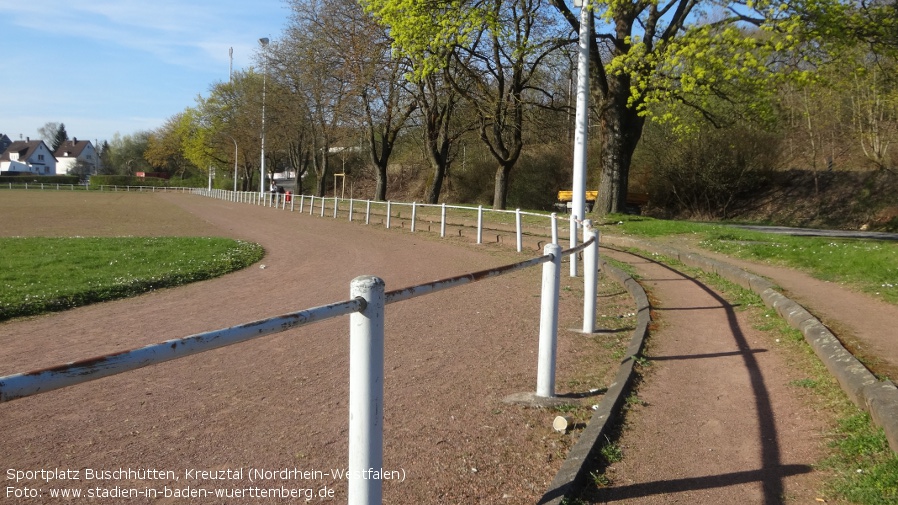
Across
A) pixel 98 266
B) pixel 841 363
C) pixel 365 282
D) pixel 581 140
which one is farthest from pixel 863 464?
pixel 98 266

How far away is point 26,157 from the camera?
129250 millimetres

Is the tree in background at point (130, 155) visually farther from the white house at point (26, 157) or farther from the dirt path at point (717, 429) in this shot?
the dirt path at point (717, 429)

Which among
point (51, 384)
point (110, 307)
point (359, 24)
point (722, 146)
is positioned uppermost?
point (359, 24)

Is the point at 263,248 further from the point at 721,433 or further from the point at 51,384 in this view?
the point at 51,384

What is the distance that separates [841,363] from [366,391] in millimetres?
4154

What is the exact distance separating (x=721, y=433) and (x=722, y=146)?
107ft

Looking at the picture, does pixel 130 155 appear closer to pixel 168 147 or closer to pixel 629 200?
pixel 168 147

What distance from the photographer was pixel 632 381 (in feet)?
18.0

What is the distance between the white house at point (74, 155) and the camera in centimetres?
13538

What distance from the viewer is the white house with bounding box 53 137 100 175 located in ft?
444

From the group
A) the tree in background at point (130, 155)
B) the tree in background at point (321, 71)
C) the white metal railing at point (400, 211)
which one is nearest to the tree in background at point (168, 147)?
the tree in background at point (130, 155)

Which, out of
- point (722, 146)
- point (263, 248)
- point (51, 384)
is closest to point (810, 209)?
point (722, 146)

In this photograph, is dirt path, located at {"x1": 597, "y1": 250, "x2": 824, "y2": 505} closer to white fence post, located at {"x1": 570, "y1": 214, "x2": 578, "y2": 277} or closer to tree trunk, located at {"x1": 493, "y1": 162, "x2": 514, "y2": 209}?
white fence post, located at {"x1": 570, "y1": 214, "x2": 578, "y2": 277}

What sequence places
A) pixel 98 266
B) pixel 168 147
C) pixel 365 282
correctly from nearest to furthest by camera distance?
pixel 365 282
pixel 98 266
pixel 168 147
